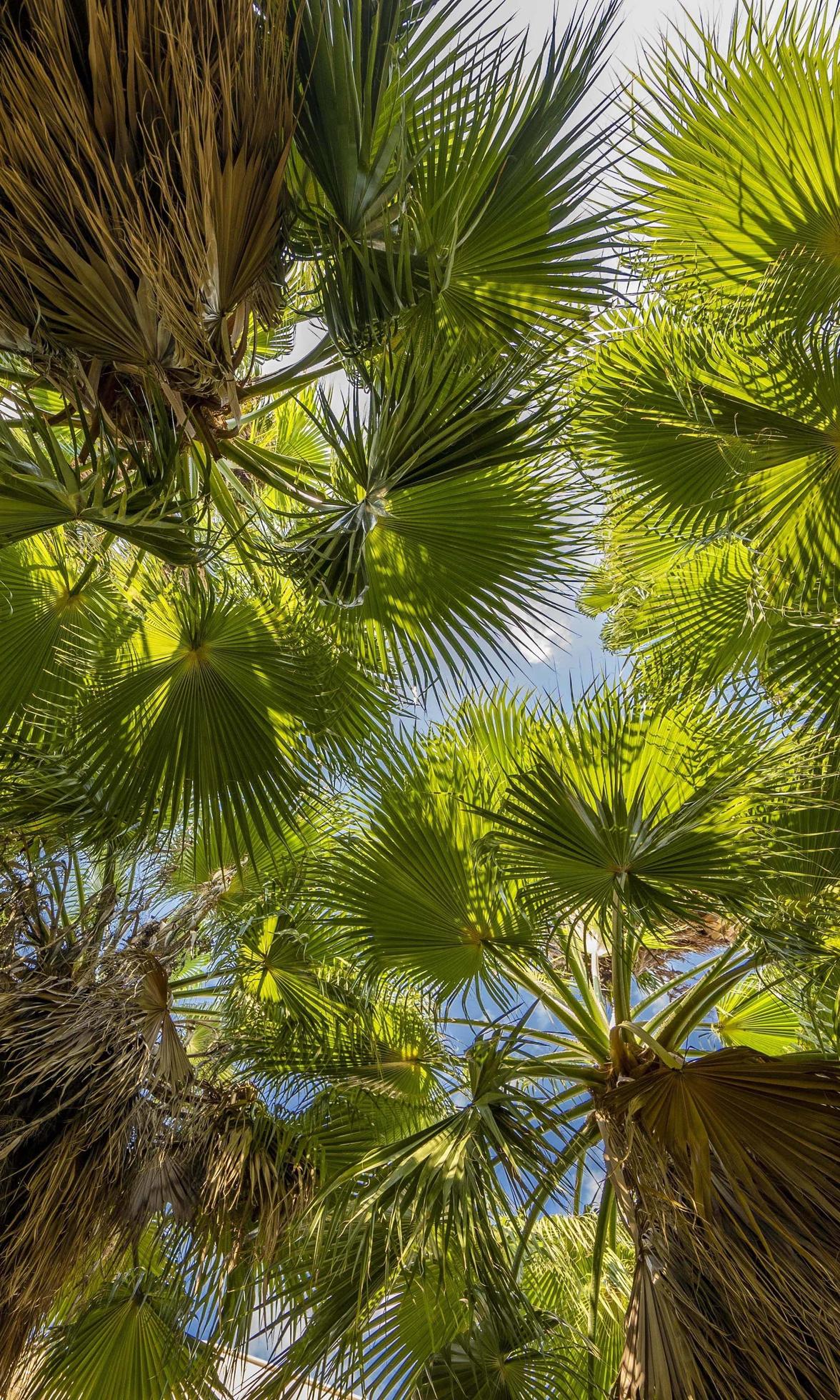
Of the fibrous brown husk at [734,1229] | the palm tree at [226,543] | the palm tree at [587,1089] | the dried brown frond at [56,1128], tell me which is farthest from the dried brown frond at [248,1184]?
the fibrous brown husk at [734,1229]

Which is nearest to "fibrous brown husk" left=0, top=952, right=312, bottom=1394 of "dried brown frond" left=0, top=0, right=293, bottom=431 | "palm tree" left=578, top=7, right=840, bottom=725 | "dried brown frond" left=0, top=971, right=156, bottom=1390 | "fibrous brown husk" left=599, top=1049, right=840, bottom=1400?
"dried brown frond" left=0, top=971, right=156, bottom=1390

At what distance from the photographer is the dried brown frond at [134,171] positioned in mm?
1028

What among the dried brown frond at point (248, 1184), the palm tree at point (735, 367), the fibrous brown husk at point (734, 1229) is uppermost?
the palm tree at point (735, 367)

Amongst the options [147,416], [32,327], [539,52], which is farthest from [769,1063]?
[539,52]

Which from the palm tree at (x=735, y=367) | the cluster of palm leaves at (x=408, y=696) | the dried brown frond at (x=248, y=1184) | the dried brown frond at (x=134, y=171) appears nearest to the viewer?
the dried brown frond at (x=134, y=171)

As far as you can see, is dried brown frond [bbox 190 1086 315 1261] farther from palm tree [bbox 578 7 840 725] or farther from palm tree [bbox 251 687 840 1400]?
palm tree [bbox 578 7 840 725]

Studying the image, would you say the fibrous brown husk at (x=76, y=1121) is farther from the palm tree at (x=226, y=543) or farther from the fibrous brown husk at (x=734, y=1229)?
the fibrous brown husk at (x=734, y=1229)

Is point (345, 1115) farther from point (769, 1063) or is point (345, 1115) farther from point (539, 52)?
point (539, 52)

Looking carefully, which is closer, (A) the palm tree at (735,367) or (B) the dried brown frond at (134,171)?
(B) the dried brown frond at (134,171)

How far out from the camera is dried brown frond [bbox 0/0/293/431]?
1028 millimetres

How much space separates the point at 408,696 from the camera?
6.77 feet

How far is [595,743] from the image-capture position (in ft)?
6.39

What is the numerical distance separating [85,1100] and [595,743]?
4.63ft

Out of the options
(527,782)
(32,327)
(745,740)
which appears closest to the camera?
(32,327)
